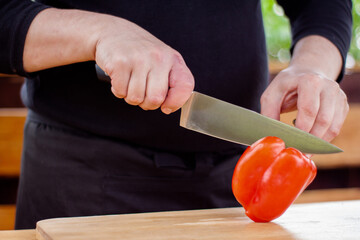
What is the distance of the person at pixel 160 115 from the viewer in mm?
997

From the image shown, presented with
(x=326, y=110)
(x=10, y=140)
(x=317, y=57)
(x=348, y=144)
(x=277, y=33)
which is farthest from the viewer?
(x=277, y=33)

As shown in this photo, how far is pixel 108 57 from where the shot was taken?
76cm

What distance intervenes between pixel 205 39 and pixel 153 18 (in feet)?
0.40

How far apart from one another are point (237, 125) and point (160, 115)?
0.57 ft

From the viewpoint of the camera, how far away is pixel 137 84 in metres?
0.74

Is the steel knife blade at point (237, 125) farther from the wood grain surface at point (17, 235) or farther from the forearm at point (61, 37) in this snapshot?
the wood grain surface at point (17, 235)

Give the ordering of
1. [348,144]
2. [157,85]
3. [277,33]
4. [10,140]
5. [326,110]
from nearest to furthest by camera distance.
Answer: [157,85] < [326,110] < [10,140] < [348,144] < [277,33]

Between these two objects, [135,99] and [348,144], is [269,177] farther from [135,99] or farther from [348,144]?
[348,144]

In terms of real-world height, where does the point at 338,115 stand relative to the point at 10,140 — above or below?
above

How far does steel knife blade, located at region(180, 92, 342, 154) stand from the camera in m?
0.90

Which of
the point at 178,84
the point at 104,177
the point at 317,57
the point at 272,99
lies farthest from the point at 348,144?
the point at 178,84

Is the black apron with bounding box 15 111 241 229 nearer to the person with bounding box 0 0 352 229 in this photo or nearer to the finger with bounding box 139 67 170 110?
the person with bounding box 0 0 352 229

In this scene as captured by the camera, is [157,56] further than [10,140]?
No

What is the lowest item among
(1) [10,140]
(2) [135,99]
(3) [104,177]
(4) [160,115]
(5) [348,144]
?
(5) [348,144]
